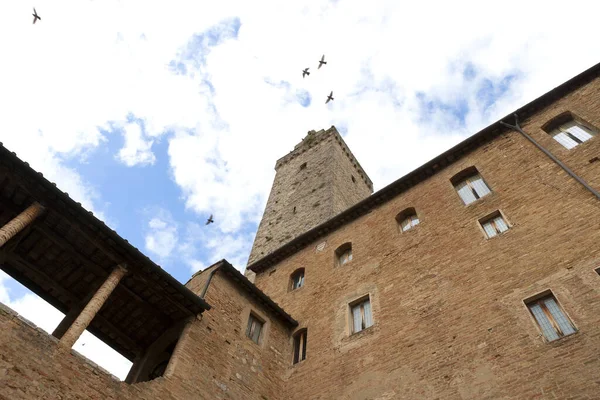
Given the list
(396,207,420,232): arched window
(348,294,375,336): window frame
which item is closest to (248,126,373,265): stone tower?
(396,207,420,232): arched window

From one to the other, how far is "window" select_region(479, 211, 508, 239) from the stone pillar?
11925 mm

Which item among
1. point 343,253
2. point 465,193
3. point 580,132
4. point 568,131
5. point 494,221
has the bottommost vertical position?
point 494,221

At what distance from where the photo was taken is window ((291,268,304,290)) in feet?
57.6

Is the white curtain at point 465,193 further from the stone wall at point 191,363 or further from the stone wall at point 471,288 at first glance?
the stone wall at point 191,363

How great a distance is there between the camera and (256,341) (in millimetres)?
13891

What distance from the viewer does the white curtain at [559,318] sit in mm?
9617

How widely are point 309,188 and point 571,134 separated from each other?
18.4 meters

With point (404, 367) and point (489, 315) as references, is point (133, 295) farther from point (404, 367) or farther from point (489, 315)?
point (489, 315)

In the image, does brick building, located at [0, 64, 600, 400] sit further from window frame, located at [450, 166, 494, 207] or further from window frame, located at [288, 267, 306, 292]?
window frame, located at [288, 267, 306, 292]

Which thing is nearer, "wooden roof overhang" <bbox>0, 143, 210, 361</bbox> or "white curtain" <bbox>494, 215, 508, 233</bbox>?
"wooden roof overhang" <bbox>0, 143, 210, 361</bbox>

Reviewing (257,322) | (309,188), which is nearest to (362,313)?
(257,322)

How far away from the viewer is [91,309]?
10000 mm

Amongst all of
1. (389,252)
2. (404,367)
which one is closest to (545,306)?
(404,367)

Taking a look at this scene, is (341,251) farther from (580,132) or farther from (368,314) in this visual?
(580,132)
